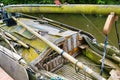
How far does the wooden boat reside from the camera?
846 cm

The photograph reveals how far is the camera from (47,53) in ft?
28.8

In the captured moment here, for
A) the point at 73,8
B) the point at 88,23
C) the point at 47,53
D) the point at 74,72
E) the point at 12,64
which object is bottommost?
the point at 88,23

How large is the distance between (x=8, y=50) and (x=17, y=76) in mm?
1003

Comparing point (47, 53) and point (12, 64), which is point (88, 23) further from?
point (12, 64)

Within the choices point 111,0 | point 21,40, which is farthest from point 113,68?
point 111,0

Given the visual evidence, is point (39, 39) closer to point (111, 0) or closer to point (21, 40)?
point (21, 40)

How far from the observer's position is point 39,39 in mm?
9422

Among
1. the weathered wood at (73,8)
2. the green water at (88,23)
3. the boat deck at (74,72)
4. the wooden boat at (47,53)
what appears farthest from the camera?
the green water at (88,23)

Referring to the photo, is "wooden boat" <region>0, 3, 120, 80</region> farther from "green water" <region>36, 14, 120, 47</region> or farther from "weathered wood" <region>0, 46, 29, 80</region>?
"green water" <region>36, 14, 120, 47</region>

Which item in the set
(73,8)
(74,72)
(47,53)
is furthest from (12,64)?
(73,8)

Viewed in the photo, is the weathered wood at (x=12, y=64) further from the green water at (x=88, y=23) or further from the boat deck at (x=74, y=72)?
the green water at (x=88, y=23)

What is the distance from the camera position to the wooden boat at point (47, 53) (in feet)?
27.8

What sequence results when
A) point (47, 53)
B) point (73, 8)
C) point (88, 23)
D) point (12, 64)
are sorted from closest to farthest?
point (73, 8) → point (47, 53) → point (12, 64) → point (88, 23)

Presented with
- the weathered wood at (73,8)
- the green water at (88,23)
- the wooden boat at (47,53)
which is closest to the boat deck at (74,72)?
the wooden boat at (47,53)
